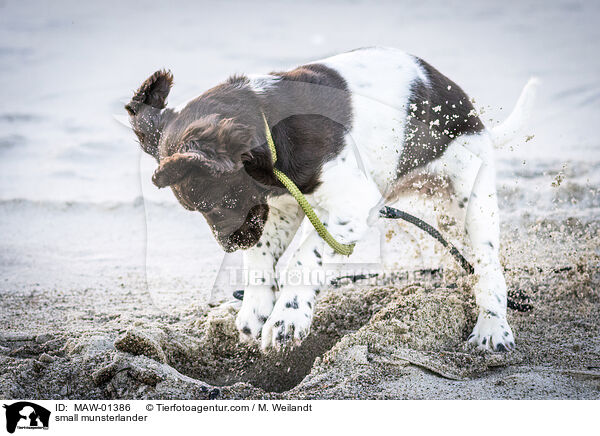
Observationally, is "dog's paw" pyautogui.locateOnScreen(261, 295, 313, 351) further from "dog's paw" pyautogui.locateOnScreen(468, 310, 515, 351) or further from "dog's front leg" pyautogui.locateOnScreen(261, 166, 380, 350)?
"dog's paw" pyautogui.locateOnScreen(468, 310, 515, 351)

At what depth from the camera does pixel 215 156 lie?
183cm

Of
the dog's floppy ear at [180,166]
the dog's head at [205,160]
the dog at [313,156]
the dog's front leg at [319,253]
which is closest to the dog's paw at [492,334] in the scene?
the dog at [313,156]

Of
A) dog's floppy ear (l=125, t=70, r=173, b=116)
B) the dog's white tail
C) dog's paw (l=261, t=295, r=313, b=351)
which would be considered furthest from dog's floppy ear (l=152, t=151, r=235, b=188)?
the dog's white tail

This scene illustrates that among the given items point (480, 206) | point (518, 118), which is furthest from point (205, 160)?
point (518, 118)

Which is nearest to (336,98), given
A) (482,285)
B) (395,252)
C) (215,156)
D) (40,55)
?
(215,156)

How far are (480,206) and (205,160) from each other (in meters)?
1.40

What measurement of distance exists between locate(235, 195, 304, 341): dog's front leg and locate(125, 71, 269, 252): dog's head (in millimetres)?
247

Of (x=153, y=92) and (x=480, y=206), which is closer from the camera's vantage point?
(x=153, y=92)

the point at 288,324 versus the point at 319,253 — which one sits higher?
the point at 319,253

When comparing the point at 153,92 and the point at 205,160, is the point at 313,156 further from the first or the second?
the point at 153,92

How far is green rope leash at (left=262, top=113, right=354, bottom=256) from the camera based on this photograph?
6.67ft

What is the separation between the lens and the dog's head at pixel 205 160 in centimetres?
179
